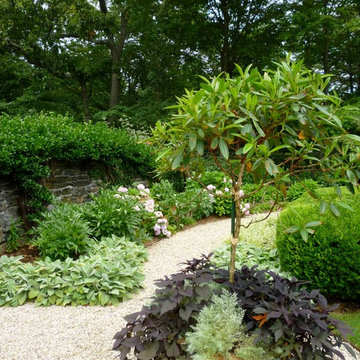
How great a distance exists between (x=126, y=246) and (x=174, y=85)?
1003 cm

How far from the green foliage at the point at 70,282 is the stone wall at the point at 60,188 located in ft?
3.91

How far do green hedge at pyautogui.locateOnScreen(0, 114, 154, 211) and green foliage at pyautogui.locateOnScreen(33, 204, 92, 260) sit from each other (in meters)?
0.78

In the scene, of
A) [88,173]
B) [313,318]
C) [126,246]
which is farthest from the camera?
[88,173]

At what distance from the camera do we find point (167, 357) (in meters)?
1.91

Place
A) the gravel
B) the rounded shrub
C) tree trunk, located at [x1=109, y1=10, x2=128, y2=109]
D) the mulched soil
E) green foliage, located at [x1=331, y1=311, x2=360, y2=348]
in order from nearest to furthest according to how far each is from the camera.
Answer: the gravel
green foliage, located at [x1=331, y1=311, x2=360, y2=348]
the rounded shrub
the mulched soil
tree trunk, located at [x1=109, y1=10, x2=128, y2=109]

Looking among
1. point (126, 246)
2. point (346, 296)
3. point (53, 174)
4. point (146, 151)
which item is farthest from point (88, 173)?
point (346, 296)

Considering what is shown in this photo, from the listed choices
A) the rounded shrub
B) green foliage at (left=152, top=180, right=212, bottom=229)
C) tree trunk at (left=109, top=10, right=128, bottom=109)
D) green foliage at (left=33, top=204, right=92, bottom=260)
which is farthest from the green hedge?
tree trunk at (left=109, top=10, right=128, bottom=109)

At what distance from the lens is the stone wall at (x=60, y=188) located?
4871mm

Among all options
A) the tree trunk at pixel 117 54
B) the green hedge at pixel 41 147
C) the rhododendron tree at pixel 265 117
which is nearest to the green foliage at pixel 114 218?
the green hedge at pixel 41 147

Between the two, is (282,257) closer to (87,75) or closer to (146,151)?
(146,151)

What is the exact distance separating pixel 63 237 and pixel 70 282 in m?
0.96

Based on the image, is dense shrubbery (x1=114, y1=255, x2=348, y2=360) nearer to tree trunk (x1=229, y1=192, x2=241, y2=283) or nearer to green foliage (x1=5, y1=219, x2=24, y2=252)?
tree trunk (x1=229, y1=192, x2=241, y2=283)

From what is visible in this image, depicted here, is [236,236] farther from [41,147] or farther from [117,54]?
[117,54]

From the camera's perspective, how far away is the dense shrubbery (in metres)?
1.76
